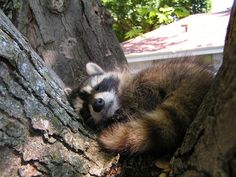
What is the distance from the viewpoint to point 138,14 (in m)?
11.3

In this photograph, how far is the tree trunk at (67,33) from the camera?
3229mm

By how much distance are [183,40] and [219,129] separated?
9.38 metres

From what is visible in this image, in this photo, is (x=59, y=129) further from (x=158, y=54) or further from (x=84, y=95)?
(x=158, y=54)

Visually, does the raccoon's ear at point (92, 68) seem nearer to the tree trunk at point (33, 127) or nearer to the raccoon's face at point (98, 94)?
the raccoon's face at point (98, 94)

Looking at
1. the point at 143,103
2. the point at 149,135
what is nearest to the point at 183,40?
the point at 143,103

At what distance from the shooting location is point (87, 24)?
132 inches

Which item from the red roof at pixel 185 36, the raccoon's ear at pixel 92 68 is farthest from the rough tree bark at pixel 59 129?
the red roof at pixel 185 36

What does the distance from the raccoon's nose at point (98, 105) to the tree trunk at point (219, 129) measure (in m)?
1.60

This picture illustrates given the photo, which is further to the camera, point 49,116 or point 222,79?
point 49,116

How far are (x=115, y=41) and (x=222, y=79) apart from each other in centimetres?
209

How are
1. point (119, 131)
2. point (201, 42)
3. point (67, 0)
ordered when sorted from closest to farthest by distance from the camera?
point (119, 131) → point (67, 0) → point (201, 42)

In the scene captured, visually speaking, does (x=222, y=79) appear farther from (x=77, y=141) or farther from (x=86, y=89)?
(x=86, y=89)

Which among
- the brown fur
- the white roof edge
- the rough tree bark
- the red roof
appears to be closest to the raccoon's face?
the brown fur

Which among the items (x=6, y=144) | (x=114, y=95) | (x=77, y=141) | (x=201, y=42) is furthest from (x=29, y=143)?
(x=201, y=42)
